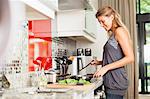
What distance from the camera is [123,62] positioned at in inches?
76.5

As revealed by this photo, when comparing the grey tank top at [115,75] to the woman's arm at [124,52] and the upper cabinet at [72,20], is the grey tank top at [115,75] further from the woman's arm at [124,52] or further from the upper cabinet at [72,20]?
the upper cabinet at [72,20]

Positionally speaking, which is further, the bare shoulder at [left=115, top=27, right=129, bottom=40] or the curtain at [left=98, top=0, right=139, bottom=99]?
the curtain at [left=98, top=0, right=139, bottom=99]

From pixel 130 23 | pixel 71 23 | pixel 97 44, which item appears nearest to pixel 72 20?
pixel 71 23

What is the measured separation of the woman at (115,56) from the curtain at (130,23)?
6.56 ft

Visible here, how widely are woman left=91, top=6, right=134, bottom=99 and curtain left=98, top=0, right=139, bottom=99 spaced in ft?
6.56

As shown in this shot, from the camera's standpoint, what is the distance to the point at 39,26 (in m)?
2.35

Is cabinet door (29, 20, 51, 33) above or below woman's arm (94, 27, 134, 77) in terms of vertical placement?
above

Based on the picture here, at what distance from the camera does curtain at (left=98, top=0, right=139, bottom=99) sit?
3.98 meters

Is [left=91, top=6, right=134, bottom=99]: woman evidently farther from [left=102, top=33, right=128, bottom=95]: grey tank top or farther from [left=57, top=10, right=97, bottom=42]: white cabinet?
[left=57, top=10, right=97, bottom=42]: white cabinet

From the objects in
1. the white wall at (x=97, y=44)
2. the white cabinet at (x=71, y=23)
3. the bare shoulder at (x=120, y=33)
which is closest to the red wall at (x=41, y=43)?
the white cabinet at (x=71, y=23)

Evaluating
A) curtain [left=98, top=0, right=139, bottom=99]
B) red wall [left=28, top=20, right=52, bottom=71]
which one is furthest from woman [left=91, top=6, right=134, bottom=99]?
curtain [left=98, top=0, right=139, bottom=99]

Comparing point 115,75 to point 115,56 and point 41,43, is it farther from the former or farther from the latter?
point 41,43

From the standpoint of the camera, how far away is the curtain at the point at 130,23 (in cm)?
398

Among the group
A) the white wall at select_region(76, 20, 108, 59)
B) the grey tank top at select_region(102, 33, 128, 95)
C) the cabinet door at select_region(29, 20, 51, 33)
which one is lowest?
the grey tank top at select_region(102, 33, 128, 95)
